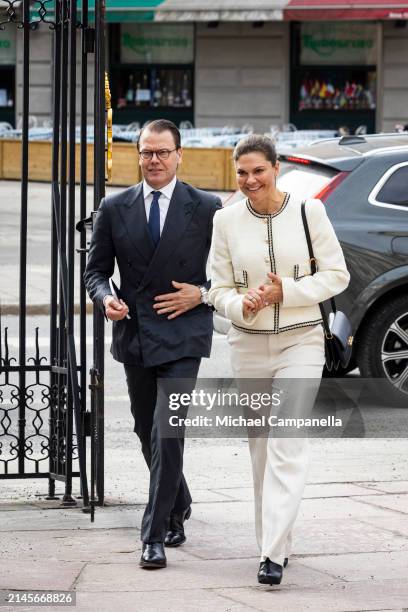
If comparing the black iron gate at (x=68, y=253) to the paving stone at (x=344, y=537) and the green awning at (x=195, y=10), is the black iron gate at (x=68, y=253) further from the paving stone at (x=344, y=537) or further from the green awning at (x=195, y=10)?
the green awning at (x=195, y=10)

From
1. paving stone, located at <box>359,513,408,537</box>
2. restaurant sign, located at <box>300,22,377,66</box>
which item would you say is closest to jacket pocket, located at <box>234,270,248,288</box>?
paving stone, located at <box>359,513,408,537</box>

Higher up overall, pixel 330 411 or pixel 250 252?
pixel 250 252

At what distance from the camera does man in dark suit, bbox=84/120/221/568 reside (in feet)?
A: 20.1

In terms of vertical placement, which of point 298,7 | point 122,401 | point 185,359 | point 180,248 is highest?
point 298,7

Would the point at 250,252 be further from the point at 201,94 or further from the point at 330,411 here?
the point at 201,94

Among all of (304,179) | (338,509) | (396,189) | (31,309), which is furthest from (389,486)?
(31,309)

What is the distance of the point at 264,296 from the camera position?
5.81 meters

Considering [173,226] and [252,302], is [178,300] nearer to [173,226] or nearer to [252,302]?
[173,226]

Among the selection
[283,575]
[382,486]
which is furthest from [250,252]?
[382,486]

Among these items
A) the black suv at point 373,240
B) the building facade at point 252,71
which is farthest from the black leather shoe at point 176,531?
the building facade at point 252,71

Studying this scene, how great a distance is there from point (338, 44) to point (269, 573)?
30.8 m

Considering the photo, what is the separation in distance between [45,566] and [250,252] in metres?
1.52

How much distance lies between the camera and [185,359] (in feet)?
20.4

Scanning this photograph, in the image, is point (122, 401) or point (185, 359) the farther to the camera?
point (122, 401)
